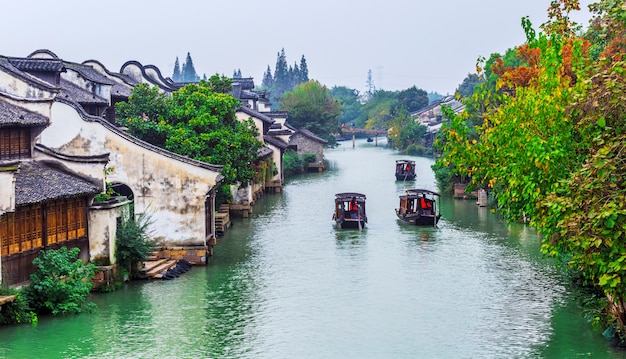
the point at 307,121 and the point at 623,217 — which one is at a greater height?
the point at 307,121

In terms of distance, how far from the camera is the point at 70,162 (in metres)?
27.4

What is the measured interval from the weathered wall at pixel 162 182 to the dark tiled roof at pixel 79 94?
5714 millimetres

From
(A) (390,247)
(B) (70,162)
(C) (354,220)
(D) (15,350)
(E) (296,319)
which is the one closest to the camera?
(D) (15,350)

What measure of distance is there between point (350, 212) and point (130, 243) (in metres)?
17.5

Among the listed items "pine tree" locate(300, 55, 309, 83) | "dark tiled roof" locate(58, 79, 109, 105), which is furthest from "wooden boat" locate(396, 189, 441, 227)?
"pine tree" locate(300, 55, 309, 83)

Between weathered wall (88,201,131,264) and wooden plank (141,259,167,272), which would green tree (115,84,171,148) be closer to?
wooden plank (141,259,167,272)

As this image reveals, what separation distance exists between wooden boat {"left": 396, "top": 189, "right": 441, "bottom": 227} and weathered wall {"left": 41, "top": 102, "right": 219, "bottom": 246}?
46.1ft

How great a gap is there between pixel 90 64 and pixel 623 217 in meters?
34.9

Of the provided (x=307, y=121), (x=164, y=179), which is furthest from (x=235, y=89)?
(x=164, y=179)

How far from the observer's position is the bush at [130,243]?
28250 millimetres

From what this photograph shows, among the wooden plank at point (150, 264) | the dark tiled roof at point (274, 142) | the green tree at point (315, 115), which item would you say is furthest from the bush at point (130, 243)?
the green tree at point (315, 115)

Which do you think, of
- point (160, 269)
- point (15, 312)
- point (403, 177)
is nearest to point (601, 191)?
point (15, 312)

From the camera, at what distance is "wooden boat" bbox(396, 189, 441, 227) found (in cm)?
4344

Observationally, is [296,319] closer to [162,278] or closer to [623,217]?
[162,278]
